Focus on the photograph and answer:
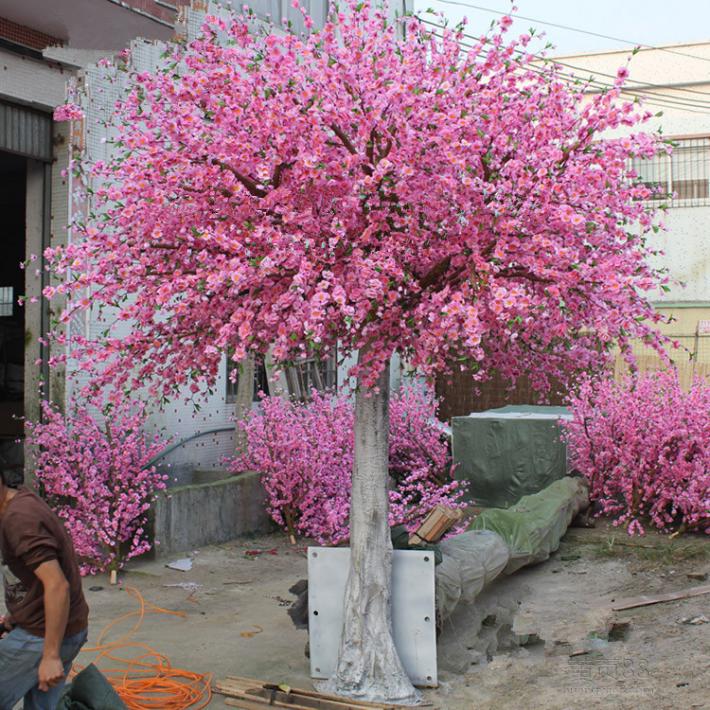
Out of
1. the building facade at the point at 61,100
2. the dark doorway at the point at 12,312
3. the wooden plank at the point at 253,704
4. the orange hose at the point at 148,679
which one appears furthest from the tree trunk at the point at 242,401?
the wooden plank at the point at 253,704

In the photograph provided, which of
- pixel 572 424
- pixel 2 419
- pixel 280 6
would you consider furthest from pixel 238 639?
pixel 280 6

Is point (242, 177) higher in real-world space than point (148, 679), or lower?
higher

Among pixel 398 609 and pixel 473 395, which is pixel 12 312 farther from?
pixel 398 609

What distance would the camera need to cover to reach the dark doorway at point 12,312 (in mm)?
11938

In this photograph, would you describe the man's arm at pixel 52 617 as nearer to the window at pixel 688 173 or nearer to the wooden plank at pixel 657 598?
the wooden plank at pixel 657 598

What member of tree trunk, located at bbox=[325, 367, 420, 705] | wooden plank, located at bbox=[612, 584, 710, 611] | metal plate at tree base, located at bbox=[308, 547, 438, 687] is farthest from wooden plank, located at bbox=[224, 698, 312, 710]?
wooden plank, located at bbox=[612, 584, 710, 611]

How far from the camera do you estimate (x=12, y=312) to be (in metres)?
15.3

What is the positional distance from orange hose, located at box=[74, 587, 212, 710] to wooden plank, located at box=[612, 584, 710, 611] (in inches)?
152

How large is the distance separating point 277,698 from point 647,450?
644cm

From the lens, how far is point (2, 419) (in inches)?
507

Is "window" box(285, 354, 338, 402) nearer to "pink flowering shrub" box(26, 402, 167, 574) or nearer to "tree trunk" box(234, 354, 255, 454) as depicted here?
"tree trunk" box(234, 354, 255, 454)

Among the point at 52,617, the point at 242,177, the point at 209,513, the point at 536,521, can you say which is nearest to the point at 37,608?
the point at 52,617

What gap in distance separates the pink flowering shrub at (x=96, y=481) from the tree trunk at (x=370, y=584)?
364 cm

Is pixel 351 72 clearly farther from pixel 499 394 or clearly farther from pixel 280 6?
pixel 499 394
